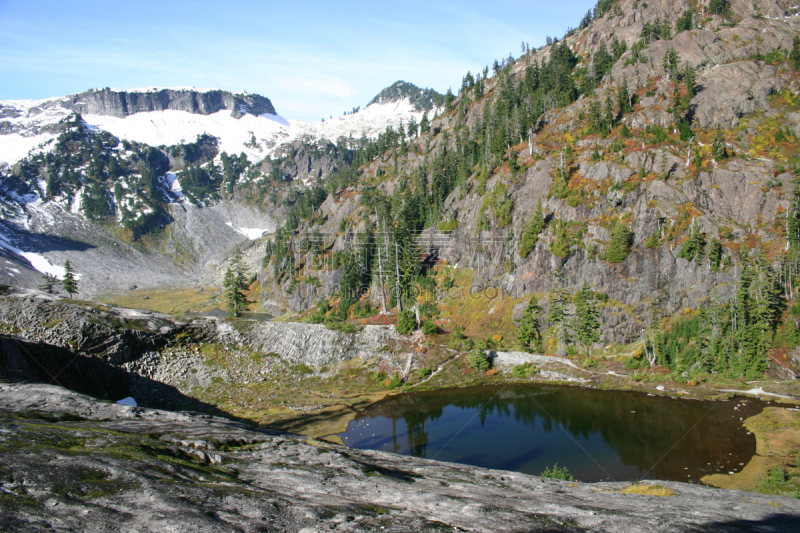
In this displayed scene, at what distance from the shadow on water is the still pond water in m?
20.1

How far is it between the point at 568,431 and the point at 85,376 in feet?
176

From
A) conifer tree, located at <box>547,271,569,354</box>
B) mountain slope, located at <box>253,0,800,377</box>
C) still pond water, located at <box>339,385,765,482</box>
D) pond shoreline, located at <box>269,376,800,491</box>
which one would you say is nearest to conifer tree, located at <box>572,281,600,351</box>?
mountain slope, located at <box>253,0,800,377</box>

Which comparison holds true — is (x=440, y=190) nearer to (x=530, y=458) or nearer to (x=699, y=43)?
(x=699, y=43)

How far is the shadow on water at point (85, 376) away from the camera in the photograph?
40.6 meters

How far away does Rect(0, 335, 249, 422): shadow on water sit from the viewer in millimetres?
40562

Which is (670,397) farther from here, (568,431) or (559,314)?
(559,314)

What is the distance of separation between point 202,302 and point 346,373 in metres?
124

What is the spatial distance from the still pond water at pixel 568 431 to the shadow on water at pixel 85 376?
20.1 metres

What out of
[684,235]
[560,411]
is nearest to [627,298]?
[684,235]

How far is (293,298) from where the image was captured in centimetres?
13662

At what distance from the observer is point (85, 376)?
45.8 m

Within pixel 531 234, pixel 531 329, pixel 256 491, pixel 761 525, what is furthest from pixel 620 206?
pixel 256 491

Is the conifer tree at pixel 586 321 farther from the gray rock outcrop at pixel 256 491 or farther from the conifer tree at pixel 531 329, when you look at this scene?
the gray rock outcrop at pixel 256 491

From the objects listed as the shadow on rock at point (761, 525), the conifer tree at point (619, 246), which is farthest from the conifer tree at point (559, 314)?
the shadow on rock at point (761, 525)
